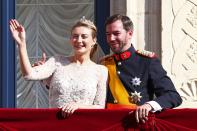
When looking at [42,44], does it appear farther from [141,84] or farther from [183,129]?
[183,129]

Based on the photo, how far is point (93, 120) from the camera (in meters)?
4.84

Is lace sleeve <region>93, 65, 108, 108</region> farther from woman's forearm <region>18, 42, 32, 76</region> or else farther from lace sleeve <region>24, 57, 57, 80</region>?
woman's forearm <region>18, 42, 32, 76</region>

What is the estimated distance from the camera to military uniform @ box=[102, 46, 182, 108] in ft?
16.6

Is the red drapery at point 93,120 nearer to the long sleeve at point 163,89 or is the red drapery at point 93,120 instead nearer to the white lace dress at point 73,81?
the long sleeve at point 163,89

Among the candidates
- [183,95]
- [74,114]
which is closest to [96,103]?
[74,114]

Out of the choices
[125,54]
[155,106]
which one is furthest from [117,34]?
[155,106]

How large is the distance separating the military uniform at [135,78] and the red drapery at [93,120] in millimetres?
256

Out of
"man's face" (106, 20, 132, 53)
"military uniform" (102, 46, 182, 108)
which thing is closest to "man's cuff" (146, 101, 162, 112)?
"military uniform" (102, 46, 182, 108)

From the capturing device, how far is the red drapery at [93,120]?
188 inches

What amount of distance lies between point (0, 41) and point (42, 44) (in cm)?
35

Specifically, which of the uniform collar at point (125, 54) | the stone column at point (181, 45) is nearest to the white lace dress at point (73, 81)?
the uniform collar at point (125, 54)

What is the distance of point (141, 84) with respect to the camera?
202 inches

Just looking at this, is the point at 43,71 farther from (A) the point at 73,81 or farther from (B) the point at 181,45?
(B) the point at 181,45

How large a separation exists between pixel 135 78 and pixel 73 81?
1.25 feet
